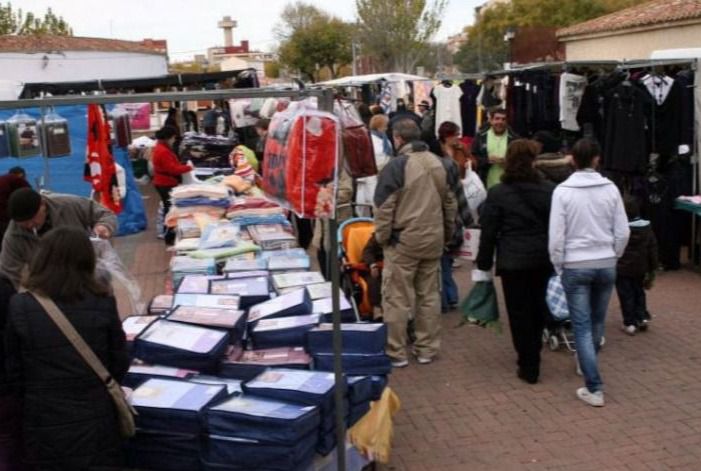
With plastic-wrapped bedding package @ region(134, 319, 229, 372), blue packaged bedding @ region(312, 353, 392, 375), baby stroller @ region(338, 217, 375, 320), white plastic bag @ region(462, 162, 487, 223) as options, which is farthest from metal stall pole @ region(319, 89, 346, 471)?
white plastic bag @ region(462, 162, 487, 223)

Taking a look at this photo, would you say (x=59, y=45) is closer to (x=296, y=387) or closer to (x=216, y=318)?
(x=216, y=318)

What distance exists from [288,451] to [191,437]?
48 centimetres

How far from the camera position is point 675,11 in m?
17.6

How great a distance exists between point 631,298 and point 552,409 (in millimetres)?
1822

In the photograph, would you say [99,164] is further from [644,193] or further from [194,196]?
[644,193]

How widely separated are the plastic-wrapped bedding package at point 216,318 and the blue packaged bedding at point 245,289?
36cm

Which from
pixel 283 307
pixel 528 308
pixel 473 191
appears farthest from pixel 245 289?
pixel 473 191

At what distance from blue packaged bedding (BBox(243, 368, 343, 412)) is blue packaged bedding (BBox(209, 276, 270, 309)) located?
3.31ft

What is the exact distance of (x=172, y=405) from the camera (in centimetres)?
384

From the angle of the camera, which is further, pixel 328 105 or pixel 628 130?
pixel 628 130

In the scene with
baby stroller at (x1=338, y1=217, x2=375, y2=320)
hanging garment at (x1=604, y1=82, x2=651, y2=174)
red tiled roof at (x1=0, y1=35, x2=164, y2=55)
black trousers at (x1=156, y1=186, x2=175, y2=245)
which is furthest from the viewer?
red tiled roof at (x1=0, y1=35, x2=164, y2=55)

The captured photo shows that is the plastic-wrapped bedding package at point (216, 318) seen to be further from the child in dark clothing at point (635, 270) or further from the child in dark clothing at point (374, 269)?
the child in dark clothing at point (635, 270)

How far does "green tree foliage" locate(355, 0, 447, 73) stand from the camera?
134 feet

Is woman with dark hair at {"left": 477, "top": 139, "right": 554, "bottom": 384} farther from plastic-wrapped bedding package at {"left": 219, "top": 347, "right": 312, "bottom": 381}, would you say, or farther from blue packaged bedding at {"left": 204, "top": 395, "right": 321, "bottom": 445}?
blue packaged bedding at {"left": 204, "top": 395, "right": 321, "bottom": 445}
